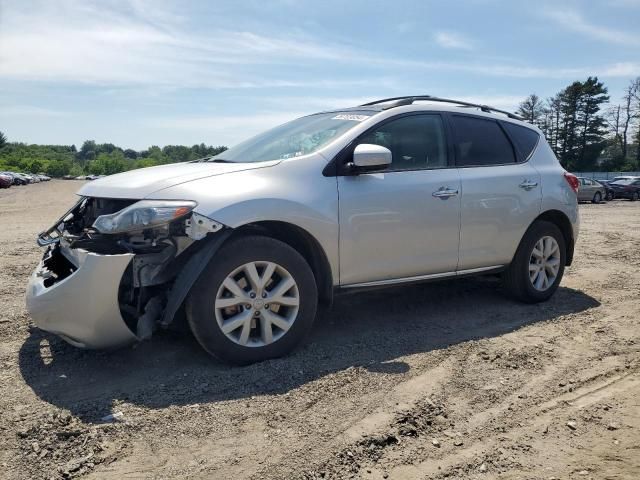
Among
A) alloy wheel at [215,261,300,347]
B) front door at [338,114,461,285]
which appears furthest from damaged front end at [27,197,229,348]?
front door at [338,114,461,285]

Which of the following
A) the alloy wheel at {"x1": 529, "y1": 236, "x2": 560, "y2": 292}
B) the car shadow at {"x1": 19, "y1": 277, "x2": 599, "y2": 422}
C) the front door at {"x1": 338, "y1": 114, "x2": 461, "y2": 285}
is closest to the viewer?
the car shadow at {"x1": 19, "y1": 277, "x2": 599, "y2": 422}

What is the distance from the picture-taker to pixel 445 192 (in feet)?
15.2

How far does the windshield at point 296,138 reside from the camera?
4.41 meters

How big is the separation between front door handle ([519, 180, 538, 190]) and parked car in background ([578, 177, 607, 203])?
2667 centimetres

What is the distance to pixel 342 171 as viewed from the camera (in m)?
4.15

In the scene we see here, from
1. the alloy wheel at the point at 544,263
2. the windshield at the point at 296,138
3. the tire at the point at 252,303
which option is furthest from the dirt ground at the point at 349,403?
the windshield at the point at 296,138

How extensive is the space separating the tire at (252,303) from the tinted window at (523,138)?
2.77 metres

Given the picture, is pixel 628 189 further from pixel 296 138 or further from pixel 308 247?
pixel 308 247

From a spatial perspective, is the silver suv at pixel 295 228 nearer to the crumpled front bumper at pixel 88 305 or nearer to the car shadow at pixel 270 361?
the crumpled front bumper at pixel 88 305

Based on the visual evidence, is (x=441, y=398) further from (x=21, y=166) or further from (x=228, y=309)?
(x=21, y=166)

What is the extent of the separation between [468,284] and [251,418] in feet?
12.4

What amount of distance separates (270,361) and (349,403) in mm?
746

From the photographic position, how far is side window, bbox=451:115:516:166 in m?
4.96

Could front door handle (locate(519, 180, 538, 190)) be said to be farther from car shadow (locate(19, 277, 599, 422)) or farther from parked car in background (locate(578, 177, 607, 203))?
parked car in background (locate(578, 177, 607, 203))
